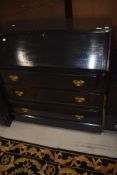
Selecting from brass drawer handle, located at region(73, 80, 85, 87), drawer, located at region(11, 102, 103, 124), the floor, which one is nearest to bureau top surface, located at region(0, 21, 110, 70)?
brass drawer handle, located at region(73, 80, 85, 87)

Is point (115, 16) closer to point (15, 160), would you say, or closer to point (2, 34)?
point (2, 34)

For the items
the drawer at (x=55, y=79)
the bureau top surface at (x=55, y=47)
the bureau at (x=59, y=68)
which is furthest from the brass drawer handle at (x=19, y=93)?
the bureau top surface at (x=55, y=47)

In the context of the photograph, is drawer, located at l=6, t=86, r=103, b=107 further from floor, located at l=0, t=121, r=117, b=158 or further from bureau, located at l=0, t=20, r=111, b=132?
floor, located at l=0, t=121, r=117, b=158

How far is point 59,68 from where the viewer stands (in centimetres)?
112

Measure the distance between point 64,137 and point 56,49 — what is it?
→ 0.82 m

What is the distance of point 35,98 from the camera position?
1429 millimetres

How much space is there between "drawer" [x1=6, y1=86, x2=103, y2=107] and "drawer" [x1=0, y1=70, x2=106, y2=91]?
60 mm

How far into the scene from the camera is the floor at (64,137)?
150 cm

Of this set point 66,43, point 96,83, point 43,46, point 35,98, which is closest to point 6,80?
point 35,98

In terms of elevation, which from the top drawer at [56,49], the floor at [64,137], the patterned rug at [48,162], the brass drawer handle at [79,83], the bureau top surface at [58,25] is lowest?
the patterned rug at [48,162]

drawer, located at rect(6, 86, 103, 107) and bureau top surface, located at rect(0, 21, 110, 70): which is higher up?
bureau top surface, located at rect(0, 21, 110, 70)

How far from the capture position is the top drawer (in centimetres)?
111

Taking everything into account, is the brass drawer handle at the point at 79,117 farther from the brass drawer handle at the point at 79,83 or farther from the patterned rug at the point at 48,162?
the brass drawer handle at the point at 79,83

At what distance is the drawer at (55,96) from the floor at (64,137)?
391 mm
